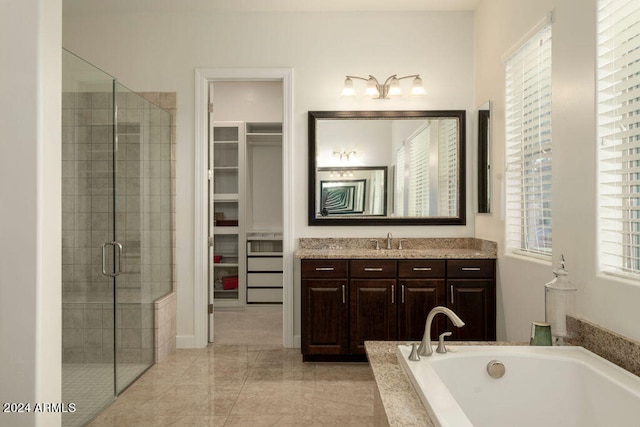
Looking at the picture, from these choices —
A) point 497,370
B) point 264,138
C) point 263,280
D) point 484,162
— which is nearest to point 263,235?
point 263,280

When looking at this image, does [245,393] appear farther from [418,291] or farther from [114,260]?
[418,291]

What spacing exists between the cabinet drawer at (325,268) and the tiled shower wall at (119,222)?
1202 mm

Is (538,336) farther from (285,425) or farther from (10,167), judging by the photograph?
(10,167)

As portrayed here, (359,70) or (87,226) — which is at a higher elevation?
(359,70)

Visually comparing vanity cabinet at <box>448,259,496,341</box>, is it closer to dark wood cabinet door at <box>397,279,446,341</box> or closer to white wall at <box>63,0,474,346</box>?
dark wood cabinet door at <box>397,279,446,341</box>

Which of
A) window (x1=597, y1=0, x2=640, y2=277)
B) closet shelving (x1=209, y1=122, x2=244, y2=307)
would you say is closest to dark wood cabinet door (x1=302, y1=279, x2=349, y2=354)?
window (x1=597, y1=0, x2=640, y2=277)

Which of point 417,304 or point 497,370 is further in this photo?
point 417,304

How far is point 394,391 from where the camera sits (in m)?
1.72

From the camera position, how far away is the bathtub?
1811 mm

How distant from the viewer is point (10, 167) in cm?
181

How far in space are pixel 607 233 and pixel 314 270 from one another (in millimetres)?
2007

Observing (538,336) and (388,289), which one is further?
(388,289)

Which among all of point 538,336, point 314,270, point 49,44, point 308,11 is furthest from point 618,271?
point 308,11

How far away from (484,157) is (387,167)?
2.62ft
